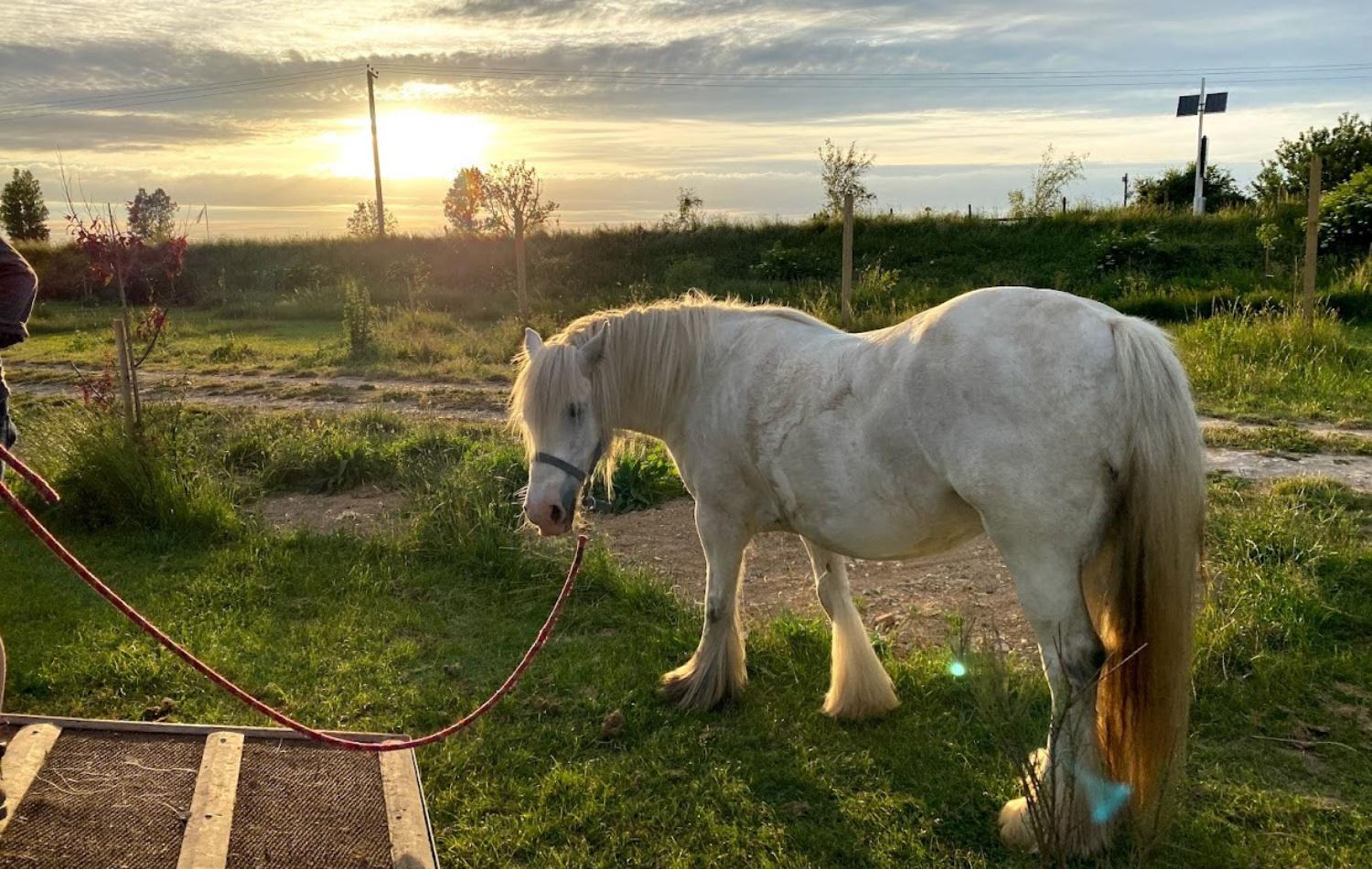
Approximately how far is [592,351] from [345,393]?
342 inches

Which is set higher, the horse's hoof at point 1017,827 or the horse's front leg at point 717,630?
the horse's front leg at point 717,630

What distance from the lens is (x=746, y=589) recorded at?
17.5ft

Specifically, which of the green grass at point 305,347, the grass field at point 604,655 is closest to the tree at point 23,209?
the green grass at point 305,347

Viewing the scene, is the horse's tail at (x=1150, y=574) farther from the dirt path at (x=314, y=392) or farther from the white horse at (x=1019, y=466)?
the dirt path at (x=314, y=392)

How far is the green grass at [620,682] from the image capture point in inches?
124

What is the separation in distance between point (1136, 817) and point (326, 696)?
342cm

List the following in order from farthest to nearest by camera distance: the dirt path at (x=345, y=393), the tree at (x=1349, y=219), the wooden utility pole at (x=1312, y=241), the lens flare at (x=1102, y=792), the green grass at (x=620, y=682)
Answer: the tree at (x=1349, y=219) → the wooden utility pole at (x=1312, y=241) → the dirt path at (x=345, y=393) → the green grass at (x=620, y=682) → the lens flare at (x=1102, y=792)

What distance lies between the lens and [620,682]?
424 centimetres

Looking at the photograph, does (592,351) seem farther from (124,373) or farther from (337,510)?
(124,373)

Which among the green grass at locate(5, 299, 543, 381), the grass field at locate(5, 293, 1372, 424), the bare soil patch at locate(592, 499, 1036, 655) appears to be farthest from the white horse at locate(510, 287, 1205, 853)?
the green grass at locate(5, 299, 543, 381)

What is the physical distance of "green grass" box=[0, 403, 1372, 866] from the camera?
124 inches

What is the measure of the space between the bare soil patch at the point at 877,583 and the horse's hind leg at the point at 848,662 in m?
0.66

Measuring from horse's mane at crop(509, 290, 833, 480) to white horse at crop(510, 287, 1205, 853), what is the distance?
0.06 m

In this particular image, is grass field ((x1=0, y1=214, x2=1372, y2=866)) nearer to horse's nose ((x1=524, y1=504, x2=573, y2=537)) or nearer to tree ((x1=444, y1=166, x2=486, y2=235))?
horse's nose ((x1=524, y1=504, x2=573, y2=537))
